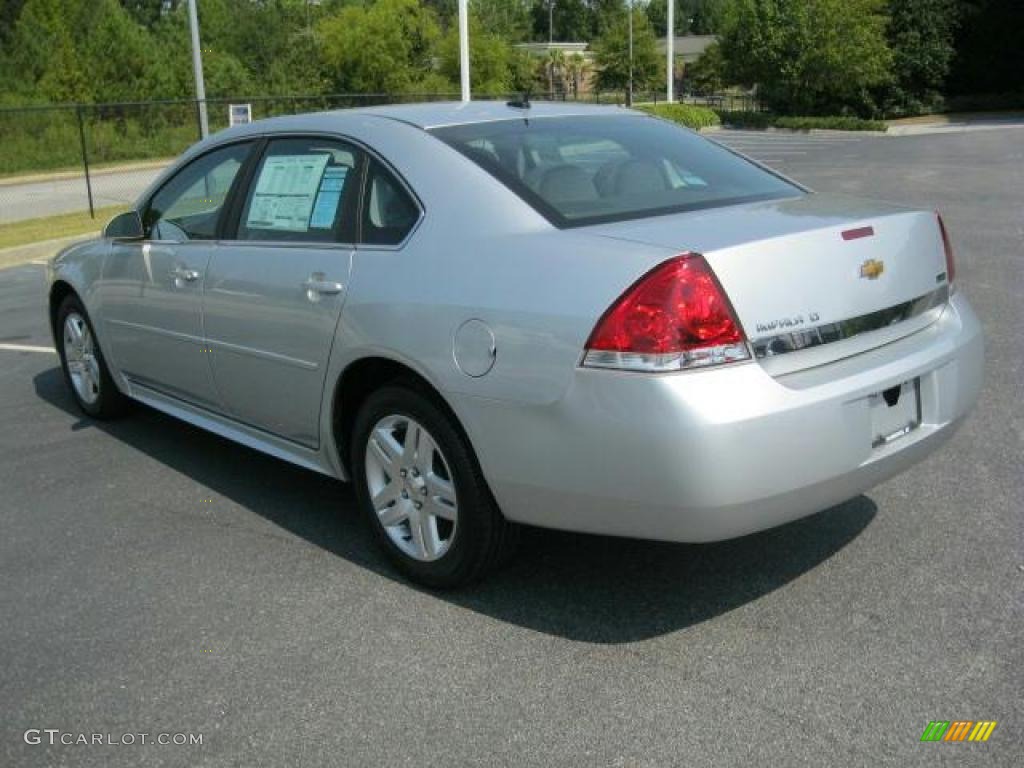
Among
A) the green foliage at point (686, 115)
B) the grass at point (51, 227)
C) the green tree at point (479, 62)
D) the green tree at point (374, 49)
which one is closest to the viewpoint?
the grass at point (51, 227)

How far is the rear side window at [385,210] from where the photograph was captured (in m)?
3.77

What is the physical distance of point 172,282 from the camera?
482 cm

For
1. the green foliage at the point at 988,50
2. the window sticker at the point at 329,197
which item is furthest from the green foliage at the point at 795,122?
the window sticker at the point at 329,197

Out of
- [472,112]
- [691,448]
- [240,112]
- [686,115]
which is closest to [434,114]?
[472,112]

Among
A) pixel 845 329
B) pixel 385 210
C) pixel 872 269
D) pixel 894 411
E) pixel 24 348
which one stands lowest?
pixel 24 348

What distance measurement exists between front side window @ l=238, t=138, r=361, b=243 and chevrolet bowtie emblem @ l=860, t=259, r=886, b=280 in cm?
180

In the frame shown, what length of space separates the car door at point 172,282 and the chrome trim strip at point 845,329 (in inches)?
101

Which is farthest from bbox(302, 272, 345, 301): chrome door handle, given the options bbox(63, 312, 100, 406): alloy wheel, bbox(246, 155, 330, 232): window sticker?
bbox(63, 312, 100, 406): alloy wheel

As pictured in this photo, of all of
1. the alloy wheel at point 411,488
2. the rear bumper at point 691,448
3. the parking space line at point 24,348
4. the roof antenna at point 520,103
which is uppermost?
the roof antenna at point 520,103

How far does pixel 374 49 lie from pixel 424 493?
46.0 m

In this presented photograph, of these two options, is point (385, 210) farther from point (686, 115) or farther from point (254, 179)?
point (686, 115)

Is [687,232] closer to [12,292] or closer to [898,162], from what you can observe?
[12,292]

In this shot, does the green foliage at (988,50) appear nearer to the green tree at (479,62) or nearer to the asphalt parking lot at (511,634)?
the green tree at (479,62)

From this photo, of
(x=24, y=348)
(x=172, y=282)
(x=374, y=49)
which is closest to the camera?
(x=172, y=282)
